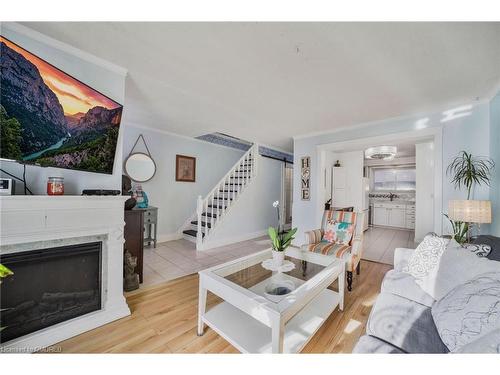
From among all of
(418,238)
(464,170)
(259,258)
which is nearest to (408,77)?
(464,170)

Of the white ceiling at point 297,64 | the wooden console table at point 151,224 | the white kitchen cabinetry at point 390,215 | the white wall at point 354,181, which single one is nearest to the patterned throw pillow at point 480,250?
the white ceiling at point 297,64

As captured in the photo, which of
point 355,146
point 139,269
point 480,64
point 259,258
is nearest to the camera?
point 480,64

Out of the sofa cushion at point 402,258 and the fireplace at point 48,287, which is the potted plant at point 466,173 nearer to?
the sofa cushion at point 402,258

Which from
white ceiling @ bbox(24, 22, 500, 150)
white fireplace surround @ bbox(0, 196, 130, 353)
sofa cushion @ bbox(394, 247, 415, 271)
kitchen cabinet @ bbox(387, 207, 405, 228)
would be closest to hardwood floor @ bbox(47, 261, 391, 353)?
white fireplace surround @ bbox(0, 196, 130, 353)

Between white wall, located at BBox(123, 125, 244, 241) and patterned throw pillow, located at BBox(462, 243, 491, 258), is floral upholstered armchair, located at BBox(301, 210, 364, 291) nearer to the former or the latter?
patterned throw pillow, located at BBox(462, 243, 491, 258)

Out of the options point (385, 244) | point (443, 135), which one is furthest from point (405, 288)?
point (385, 244)

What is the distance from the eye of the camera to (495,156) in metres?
2.23

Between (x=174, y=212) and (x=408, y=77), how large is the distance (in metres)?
4.30

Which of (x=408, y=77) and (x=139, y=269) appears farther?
(x=139, y=269)

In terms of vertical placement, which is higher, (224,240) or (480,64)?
(480,64)

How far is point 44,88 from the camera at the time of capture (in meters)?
1.31

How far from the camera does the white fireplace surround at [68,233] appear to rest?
4.11 feet

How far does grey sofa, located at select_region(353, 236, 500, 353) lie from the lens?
3.04ft

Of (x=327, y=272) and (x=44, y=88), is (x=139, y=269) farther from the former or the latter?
(x=327, y=272)
